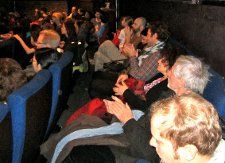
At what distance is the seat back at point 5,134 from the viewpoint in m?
1.63

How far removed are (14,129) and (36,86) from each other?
284 millimetres

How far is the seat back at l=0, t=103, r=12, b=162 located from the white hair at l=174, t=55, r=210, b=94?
109 centimetres

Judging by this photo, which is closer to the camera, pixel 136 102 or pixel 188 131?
pixel 188 131

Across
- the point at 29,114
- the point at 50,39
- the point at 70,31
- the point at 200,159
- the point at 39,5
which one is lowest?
the point at 39,5

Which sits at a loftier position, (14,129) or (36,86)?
A: (36,86)

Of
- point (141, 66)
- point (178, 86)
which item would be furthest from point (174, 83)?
point (141, 66)

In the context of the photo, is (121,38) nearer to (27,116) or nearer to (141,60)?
(141,60)

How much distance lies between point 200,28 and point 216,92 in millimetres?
1408

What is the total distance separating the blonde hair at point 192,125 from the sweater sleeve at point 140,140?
0.72m

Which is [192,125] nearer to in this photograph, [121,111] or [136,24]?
[121,111]

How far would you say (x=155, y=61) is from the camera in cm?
363

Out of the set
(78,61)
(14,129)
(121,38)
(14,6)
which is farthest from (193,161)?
(14,6)

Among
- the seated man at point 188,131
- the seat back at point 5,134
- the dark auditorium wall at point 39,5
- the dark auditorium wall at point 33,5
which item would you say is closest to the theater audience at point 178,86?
the seat back at point 5,134

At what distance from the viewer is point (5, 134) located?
167 cm
